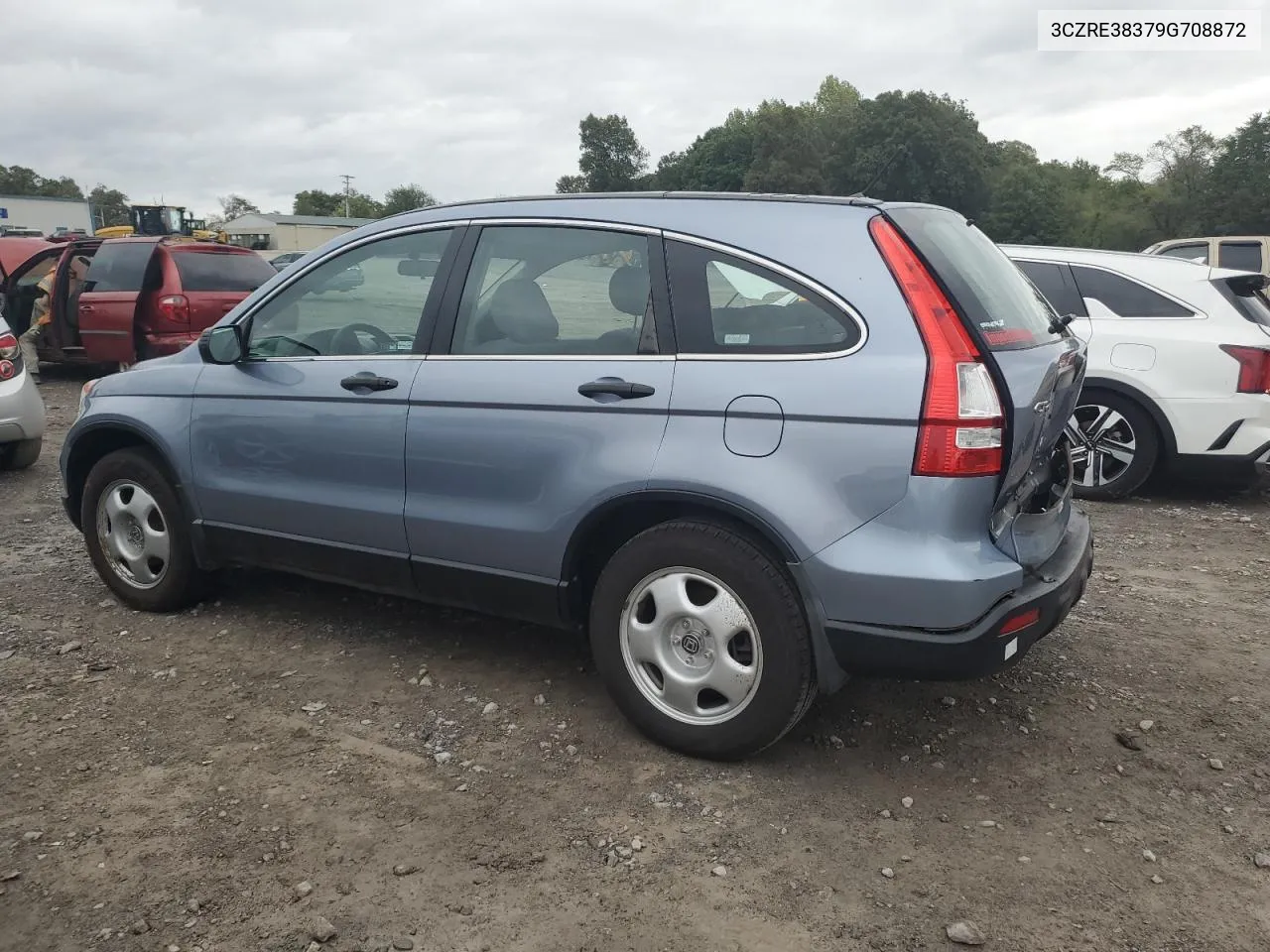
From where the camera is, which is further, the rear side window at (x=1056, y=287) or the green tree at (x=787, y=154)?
the green tree at (x=787, y=154)

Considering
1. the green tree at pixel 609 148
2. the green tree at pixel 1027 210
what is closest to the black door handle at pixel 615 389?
the green tree at pixel 1027 210

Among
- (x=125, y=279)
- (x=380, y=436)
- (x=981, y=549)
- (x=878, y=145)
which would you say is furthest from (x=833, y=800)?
(x=878, y=145)

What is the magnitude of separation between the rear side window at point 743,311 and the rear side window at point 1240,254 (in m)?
13.9

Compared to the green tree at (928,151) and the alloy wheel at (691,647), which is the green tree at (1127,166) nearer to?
the green tree at (928,151)

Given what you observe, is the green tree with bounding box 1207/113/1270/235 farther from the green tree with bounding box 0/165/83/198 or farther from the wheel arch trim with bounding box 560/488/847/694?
the green tree with bounding box 0/165/83/198

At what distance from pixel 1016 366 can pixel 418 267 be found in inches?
85.5

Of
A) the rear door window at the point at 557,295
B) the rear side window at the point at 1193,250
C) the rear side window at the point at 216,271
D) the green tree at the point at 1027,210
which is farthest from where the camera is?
the green tree at the point at 1027,210

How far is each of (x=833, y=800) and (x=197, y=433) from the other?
9.66 feet

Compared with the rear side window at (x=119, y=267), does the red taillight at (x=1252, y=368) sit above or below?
below

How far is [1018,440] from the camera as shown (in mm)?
2889

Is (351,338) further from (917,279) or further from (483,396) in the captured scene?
(917,279)

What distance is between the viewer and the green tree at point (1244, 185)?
44000mm

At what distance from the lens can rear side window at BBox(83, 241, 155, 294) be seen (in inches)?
446

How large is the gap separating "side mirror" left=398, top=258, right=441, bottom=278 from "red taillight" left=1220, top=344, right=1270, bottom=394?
5147mm
